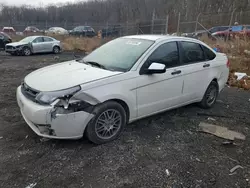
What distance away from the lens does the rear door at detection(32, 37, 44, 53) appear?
15883mm

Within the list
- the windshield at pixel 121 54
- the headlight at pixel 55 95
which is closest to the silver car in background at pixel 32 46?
the windshield at pixel 121 54

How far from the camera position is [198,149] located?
11.3ft

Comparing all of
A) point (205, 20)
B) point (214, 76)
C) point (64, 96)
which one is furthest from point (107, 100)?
point (205, 20)

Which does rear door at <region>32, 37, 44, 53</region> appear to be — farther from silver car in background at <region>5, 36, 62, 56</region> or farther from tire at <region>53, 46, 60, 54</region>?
tire at <region>53, 46, 60, 54</region>

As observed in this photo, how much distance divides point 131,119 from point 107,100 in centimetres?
61

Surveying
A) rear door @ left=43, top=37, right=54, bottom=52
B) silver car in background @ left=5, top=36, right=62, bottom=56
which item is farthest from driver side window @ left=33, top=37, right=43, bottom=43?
rear door @ left=43, top=37, right=54, bottom=52

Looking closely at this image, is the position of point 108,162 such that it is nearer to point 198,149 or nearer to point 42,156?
point 42,156

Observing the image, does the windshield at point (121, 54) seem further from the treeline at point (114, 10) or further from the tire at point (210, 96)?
the treeline at point (114, 10)

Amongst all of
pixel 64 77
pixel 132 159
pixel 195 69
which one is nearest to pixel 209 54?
pixel 195 69

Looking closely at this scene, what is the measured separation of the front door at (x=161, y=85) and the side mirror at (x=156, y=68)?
0.31 ft

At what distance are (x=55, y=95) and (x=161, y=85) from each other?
1750 mm

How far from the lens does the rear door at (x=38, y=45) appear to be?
625 inches

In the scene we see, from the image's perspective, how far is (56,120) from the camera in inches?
116

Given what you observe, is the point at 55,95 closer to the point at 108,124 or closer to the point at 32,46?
the point at 108,124
